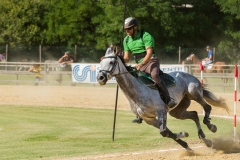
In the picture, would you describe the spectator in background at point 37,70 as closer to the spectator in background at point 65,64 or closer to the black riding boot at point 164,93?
the spectator in background at point 65,64

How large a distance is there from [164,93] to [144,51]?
0.93 meters

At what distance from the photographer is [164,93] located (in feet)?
43.8

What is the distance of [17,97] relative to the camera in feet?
96.1

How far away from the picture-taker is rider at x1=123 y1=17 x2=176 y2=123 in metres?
13.1

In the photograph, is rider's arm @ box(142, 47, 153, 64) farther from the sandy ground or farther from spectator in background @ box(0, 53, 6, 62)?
spectator in background @ box(0, 53, 6, 62)

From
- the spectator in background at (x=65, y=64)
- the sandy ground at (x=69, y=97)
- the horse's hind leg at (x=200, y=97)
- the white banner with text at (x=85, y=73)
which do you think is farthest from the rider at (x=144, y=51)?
the spectator in background at (x=65, y=64)

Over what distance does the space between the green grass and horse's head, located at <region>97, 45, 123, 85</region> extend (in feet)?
7.49

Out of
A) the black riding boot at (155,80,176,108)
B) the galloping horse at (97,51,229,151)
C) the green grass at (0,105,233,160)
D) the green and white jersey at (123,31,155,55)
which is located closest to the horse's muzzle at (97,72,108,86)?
the galloping horse at (97,51,229,151)

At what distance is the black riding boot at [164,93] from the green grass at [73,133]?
1811mm

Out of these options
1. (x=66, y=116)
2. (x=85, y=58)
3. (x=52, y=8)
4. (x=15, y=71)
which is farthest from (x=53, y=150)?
(x=52, y=8)

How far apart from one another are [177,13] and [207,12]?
16.5 ft

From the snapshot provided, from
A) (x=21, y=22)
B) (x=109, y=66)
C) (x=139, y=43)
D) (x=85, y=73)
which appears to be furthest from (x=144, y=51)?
(x=21, y=22)

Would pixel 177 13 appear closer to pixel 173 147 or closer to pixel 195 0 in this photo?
pixel 195 0

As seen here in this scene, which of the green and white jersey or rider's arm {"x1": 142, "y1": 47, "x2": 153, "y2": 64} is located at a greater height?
the green and white jersey
